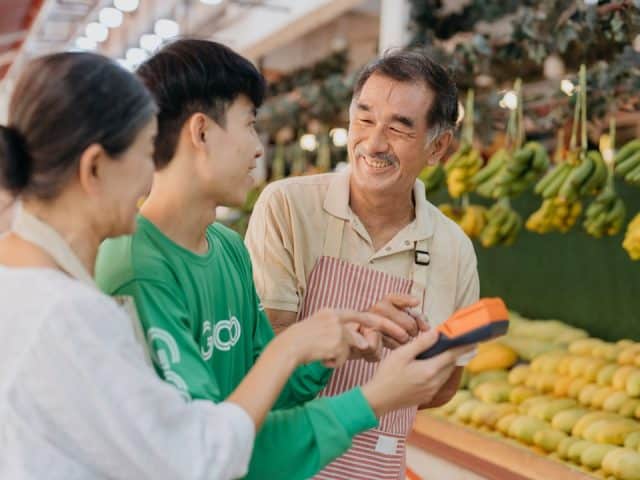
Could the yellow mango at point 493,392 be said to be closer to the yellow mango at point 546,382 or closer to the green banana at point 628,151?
the yellow mango at point 546,382

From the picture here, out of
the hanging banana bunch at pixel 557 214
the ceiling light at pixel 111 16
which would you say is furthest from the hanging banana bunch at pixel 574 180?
the ceiling light at pixel 111 16

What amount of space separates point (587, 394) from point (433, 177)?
4.19ft

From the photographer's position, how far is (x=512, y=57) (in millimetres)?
4004

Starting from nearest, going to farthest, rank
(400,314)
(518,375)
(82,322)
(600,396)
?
(82,322) < (400,314) < (600,396) < (518,375)

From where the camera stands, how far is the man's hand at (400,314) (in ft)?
5.60

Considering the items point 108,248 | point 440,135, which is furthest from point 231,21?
point 108,248

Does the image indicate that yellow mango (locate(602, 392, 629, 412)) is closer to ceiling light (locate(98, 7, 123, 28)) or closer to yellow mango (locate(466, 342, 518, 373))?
yellow mango (locate(466, 342, 518, 373))

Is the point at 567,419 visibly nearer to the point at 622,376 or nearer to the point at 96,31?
the point at 622,376

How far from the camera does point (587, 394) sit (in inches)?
141

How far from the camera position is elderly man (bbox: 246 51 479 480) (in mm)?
2209

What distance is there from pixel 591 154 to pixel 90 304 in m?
2.85

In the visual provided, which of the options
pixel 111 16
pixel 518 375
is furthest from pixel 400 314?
pixel 111 16

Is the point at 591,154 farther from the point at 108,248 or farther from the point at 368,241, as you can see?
the point at 108,248

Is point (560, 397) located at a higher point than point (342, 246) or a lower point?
lower
